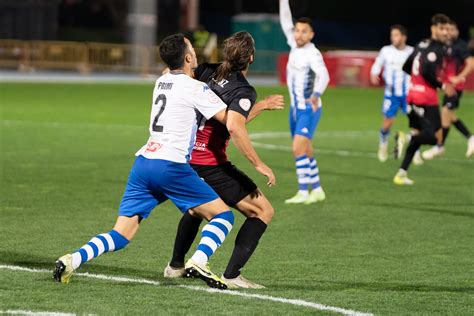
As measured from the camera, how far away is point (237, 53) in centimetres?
908

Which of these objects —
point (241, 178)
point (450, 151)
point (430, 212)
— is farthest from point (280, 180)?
point (241, 178)

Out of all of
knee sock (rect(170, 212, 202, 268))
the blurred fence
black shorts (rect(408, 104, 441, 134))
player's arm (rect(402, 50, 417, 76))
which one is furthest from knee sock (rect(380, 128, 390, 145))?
the blurred fence

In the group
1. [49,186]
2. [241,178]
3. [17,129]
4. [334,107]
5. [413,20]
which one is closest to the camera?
[241,178]

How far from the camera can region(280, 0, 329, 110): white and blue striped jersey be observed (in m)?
15.1

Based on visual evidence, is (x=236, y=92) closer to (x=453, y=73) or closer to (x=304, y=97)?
(x=304, y=97)

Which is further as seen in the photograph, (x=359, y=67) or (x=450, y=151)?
(x=359, y=67)

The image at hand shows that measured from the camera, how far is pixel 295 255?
35.8 feet

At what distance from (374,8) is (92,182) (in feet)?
190

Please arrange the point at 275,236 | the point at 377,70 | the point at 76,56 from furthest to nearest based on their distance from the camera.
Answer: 1. the point at 76,56
2. the point at 377,70
3. the point at 275,236

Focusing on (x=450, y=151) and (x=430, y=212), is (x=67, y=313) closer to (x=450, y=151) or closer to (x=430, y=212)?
(x=430, y=212)

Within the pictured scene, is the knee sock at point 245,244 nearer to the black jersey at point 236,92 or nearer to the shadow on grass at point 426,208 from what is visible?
the black jersey at point 236,92

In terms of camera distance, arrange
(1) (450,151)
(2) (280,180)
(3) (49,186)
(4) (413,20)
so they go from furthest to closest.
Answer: (4) (413,20) → (1) (450,151) → (2) (280,180) → (3) (49,186)

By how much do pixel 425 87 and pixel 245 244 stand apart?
841 centimetres

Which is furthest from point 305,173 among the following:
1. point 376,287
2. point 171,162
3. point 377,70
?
point 377,70
